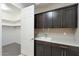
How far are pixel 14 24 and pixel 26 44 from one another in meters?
0.62

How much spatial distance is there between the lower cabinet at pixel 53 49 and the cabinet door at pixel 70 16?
581 millimetres

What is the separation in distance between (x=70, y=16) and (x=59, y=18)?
0.93ft

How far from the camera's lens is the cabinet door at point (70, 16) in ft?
7.30

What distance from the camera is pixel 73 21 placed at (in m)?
2.25

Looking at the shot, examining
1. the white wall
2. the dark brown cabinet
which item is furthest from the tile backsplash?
the dark brown cabinet

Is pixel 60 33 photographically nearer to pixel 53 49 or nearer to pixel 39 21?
pixel 53 49

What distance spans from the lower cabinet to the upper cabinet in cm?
54

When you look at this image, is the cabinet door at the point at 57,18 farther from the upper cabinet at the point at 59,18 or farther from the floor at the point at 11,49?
the floor at the point at 11,49

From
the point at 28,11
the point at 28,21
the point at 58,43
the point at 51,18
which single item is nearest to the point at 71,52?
the point at 58,43

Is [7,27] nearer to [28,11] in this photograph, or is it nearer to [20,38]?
[20,38]

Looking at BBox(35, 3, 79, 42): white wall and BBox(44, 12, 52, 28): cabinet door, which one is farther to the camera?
BBox(44, 12, 52, 28): cabinet door

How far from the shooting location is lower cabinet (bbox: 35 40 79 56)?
1946 mm

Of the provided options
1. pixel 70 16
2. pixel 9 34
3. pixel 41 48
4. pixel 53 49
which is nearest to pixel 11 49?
pixel 9 34

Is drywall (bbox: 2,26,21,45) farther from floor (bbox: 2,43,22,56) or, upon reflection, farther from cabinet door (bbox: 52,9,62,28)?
cabinet door (bbox: 52,9,62,28)
